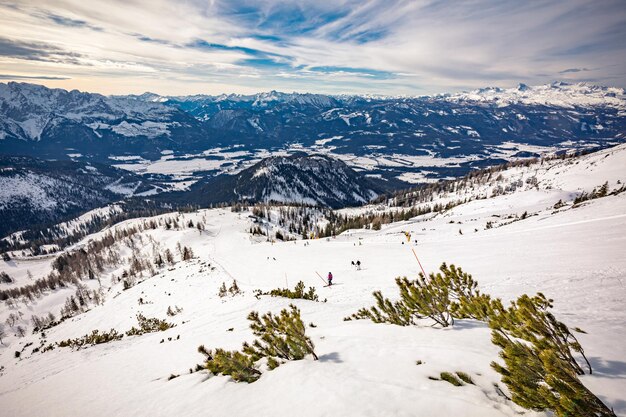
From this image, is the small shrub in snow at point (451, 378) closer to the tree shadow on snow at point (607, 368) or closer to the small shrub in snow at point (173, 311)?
the tree shadow on snow at point (607, 368)

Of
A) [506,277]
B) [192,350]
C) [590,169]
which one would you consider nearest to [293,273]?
[192,350]

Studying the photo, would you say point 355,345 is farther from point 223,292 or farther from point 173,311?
point 173,311

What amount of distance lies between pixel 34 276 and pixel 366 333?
25922 cm

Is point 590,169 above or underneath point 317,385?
above

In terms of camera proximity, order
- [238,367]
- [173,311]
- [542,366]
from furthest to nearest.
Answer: [173,311] → [238,367] → [542,366]

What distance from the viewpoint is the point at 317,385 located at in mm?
8797

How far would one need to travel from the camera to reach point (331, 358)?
10852mm

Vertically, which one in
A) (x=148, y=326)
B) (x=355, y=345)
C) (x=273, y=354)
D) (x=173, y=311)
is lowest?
(x=173, y=311)

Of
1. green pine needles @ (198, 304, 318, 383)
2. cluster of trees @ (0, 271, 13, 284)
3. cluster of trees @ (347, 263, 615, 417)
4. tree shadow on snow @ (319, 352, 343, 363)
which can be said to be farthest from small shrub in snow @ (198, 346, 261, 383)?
cluster of trees @ (0, 271, 13, 284)

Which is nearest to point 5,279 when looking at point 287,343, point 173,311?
point 173,311

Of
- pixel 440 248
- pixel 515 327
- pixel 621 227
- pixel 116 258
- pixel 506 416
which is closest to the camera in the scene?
pixel 506 416

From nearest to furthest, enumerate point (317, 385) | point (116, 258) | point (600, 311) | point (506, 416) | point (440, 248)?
point (506, 416) < point (317, 385) < point (600, 311) < point (440, 248) < point (116, 258)

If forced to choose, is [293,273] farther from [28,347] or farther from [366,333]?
[28,347]

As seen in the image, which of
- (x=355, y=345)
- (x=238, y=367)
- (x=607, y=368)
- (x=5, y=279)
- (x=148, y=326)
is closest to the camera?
(x=607, y=368)
